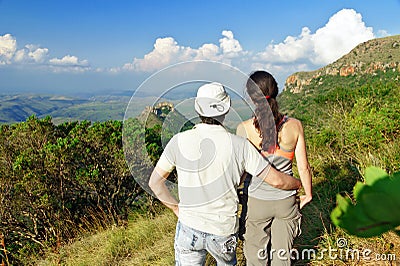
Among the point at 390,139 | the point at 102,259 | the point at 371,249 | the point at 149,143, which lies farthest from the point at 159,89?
the point at 390,139

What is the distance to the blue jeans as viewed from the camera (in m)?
2.38

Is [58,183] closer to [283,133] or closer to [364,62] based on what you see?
[283,133]

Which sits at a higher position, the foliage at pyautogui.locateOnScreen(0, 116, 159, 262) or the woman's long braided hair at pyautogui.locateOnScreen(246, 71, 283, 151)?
the woman's long braided hair at pyautogui.locateOnScreen(246, 71, 283, 151)

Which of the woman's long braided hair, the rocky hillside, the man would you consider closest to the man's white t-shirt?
the man

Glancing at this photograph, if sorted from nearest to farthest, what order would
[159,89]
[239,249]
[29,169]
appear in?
[159,89]
[239,249]
[29,169]

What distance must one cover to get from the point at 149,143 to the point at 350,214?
17.1 ft

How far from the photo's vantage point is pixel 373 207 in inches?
13.4

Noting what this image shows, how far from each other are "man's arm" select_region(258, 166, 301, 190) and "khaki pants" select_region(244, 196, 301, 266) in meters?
0.22

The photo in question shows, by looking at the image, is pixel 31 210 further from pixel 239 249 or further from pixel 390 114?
pixel 390 114

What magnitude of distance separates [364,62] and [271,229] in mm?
60094

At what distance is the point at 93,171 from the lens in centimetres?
585

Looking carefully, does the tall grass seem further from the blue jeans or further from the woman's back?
the woman's back

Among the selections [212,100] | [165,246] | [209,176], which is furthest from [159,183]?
[165,246]

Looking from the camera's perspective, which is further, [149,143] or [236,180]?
[149,143]
